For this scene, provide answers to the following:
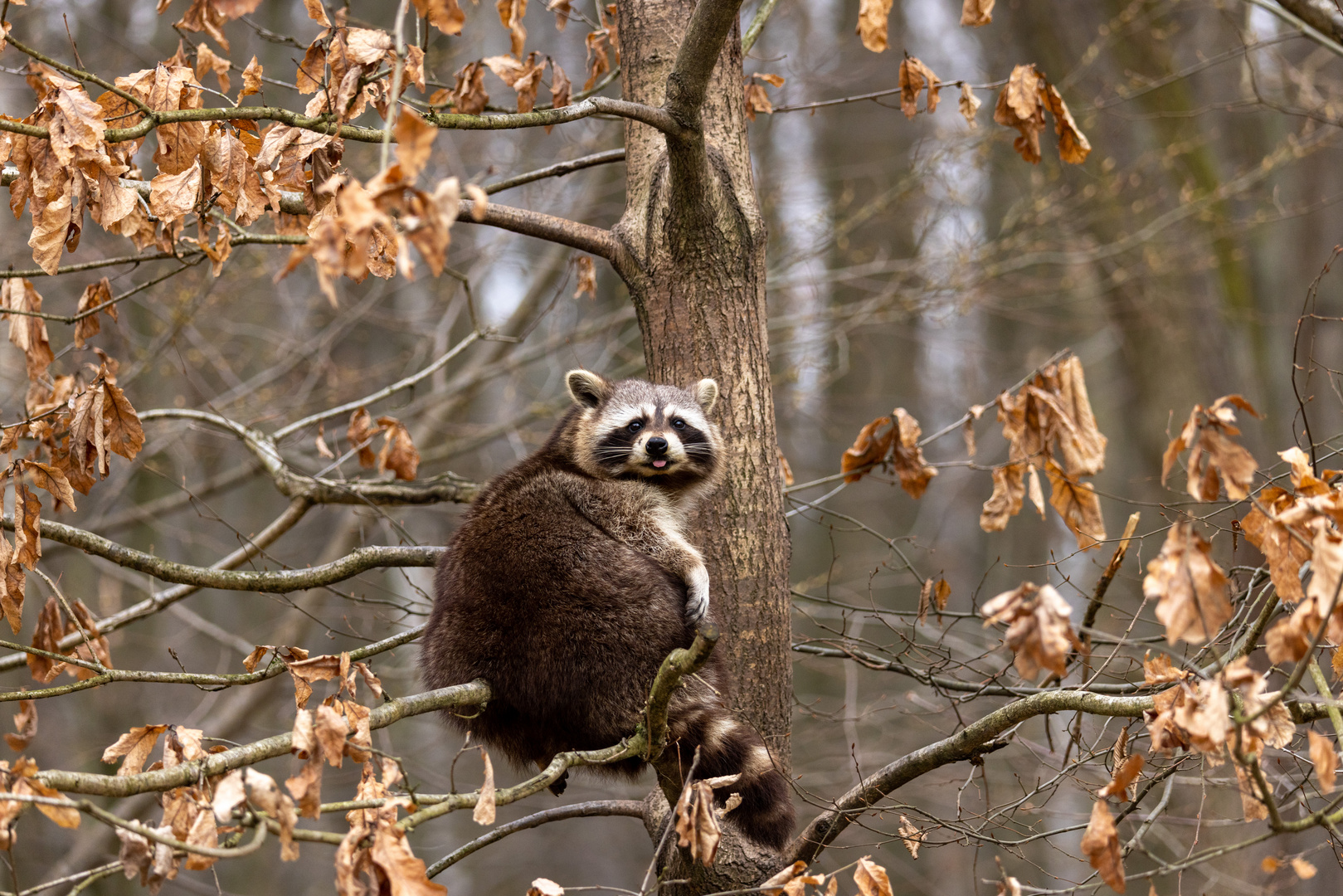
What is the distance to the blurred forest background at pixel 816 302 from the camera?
8.27 meters

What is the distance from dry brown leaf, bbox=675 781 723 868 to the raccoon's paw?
1013 mm

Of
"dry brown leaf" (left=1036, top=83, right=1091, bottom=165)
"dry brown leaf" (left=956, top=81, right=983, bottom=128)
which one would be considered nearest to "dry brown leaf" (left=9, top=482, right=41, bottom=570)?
"dry brown leaf" (left=956, top=81, right=983, bottom=128)

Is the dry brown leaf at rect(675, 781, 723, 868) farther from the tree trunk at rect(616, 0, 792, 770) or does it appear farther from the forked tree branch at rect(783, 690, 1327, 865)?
the tree trunk at rect(616, 0, 792, 770)

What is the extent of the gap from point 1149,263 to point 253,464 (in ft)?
21.3

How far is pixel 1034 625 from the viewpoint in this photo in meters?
2.56

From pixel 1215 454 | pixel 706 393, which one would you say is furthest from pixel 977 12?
pixel 1215 454

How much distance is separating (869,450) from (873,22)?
1815 millimetres

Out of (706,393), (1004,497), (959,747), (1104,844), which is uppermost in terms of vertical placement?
(706,393)

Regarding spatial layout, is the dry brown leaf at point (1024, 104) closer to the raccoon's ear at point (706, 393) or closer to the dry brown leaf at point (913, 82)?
the dry brown leaf at point (913, 82)

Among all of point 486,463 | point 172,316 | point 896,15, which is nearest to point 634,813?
point 172,316

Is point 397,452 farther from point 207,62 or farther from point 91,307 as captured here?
point 207,62

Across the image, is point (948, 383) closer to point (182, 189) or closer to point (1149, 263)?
point (1149, 263)

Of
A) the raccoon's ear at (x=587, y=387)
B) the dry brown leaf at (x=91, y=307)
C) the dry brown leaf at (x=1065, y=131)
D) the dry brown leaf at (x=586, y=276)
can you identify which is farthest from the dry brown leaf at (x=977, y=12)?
the dry brown leaf at (x=91, y=307)

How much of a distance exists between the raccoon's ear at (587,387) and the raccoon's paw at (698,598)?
137cm
